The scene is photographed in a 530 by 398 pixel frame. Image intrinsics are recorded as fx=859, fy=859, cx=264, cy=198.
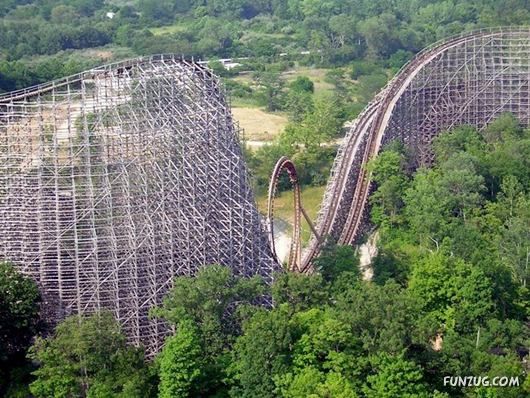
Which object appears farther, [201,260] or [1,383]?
[201,260]

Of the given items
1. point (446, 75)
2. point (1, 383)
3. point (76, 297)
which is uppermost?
point (446, 75)

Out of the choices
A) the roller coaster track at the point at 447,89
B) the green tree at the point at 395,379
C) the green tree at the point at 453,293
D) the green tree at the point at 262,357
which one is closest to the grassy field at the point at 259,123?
the roller coaster track at the point at 447,89

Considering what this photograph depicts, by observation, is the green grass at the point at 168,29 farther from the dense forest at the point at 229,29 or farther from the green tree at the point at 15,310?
the green tree at the point at 15,310

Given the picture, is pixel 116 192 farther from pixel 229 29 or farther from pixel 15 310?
pixel 229 29

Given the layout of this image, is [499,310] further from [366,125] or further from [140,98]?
[366,125]

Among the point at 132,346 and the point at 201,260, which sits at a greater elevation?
the point at 201,260

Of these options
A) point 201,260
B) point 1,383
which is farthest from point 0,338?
point 201,260

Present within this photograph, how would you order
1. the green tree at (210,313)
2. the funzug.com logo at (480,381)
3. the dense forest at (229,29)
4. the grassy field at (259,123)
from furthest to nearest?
the dense forest at (229,29) < the grassy field at (259,123) < the green tree at (210,313) < the funzug.com logo at (480,381)
